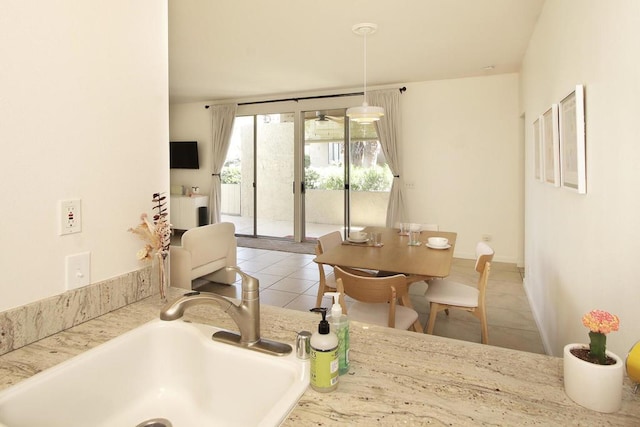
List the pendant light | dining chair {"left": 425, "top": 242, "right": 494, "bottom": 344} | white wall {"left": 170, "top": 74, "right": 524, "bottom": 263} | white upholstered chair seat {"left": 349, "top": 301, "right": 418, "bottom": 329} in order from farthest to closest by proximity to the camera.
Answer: white wall {"left": 170, "top": 74, "right": 524, "bottom": 263} < the pendant light < dining chair {"left": 425, "top": 242, "right": 494, "bottom": 344} < white upholstered chair seat {"left": 349, "top": 301, "right": 418, "bottom": 329}

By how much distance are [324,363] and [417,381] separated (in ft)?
0.83

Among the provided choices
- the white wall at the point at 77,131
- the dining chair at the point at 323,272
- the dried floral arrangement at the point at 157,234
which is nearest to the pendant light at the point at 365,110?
the dining chair at the point at 323,272

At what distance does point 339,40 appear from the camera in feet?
13.2

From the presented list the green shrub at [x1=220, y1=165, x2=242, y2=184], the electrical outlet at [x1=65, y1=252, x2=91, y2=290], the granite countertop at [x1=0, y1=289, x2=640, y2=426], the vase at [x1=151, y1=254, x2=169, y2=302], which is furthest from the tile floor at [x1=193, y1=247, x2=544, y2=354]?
the electrical outlet at [x1=65, y1=252, x2=91, y2=290]

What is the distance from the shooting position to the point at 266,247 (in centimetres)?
664

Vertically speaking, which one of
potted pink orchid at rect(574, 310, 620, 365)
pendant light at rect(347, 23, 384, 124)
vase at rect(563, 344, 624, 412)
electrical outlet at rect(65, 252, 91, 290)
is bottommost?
vase at rect(563, 344, 624, 412)

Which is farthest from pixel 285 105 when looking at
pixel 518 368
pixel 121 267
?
pixel 518 368

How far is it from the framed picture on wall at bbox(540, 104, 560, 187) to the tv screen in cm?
658

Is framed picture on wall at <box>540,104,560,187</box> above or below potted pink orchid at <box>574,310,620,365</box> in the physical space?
above

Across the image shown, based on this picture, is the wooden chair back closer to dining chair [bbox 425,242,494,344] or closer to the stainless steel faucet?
dining chair [bbox 425,242,494,344]

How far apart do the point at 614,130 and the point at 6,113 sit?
2003 mm

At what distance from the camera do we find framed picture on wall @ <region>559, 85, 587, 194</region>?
5.80 ft

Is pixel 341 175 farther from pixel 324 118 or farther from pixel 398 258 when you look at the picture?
pixel 398 258

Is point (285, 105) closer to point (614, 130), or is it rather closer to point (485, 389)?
point (614, 130)
